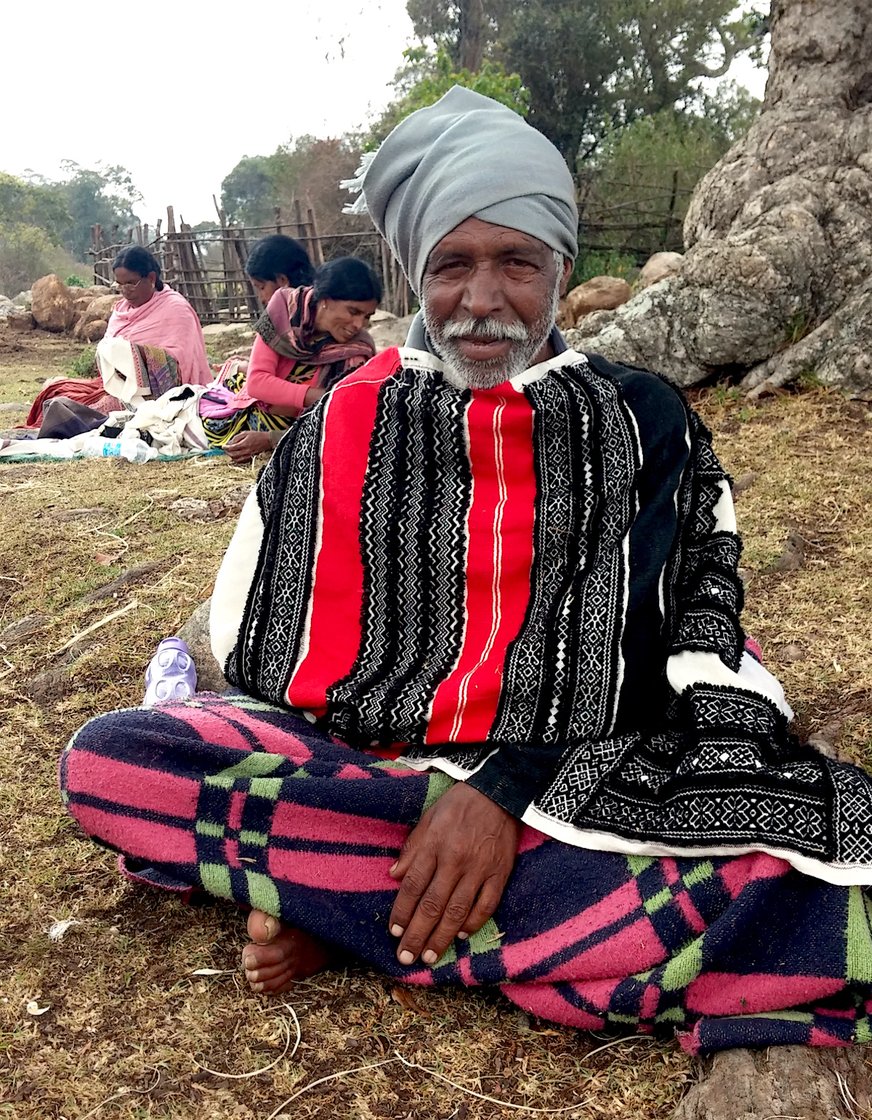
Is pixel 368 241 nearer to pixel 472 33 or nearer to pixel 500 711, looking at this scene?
pixel 472 33

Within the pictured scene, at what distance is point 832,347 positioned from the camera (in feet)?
17.1

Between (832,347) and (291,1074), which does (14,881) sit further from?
(832,347)

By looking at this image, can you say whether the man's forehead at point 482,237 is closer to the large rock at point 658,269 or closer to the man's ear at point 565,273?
the man's ear at point 565,273

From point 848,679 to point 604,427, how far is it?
1174 millimetres

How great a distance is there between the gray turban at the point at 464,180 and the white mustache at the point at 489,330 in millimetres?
184

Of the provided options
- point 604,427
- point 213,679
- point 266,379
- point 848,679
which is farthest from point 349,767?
point 266,379

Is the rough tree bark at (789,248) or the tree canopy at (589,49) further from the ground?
the tree canopy at (589,49)

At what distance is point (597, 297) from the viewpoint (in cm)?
909

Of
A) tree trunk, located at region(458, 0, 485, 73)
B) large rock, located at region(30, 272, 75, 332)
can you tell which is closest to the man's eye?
large rock, located at region(30, 272, 75, 332)

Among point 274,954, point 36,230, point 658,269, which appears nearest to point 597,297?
point 658,269

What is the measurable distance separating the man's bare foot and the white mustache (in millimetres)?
1191

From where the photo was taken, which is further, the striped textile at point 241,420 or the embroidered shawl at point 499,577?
the striped textile at point 241,420

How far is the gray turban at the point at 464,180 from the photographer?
77.5 inches

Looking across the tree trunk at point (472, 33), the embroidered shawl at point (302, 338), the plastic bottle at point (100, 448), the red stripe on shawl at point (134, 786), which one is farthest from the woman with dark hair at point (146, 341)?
the tree trunk at point (472, 33)
